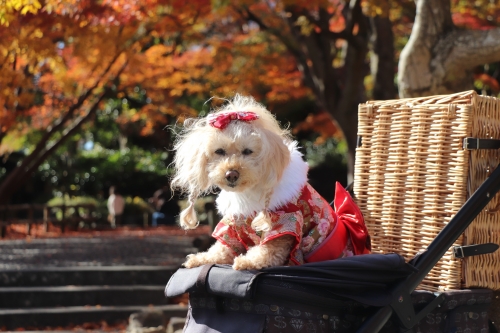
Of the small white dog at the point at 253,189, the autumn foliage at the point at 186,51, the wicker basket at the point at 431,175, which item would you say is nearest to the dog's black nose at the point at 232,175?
the small white dog at the point at 253,189

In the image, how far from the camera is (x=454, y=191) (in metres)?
3.22

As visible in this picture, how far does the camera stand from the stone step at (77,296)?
762 centimetres

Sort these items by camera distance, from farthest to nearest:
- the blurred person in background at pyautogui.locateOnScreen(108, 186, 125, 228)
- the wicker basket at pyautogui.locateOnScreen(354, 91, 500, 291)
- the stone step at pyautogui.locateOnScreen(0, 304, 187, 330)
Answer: the blurred person in background at pyautogui.locateOnScreen(108, 186, 125, 228)
the stone step at pyautogui.locateOnScreen(0, 304, 187, 330)
the wicker basket at pyautogui.locateOnScreen(354, 91, 500, 291)

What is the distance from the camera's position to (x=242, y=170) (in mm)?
2844

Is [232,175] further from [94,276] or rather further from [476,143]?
[94,276]

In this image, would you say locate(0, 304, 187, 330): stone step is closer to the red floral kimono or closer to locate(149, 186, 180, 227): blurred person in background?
the red floral kimono

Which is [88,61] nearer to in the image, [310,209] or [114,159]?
[310,209]

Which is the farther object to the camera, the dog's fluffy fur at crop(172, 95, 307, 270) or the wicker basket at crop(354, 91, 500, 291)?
the wicker basket at crop(354, 91, 500, 291)

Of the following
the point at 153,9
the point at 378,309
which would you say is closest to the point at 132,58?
the point at 153,9

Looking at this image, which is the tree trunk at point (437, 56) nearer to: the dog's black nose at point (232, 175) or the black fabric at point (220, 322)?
the dog's black nose at point (232, 175)

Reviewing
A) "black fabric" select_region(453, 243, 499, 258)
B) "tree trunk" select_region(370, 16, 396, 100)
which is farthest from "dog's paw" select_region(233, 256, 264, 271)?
"tree trunk" select_region(370, 16, 396, 100)

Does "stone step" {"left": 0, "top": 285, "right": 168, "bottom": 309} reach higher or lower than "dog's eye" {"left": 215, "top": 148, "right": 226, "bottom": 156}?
lower

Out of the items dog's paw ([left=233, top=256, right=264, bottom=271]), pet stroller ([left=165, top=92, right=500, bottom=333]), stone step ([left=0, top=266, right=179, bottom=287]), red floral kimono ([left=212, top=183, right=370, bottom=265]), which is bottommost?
stone step ([left=0, top=266, right=179, bottom=287])

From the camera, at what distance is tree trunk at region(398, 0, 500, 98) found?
5082mm
